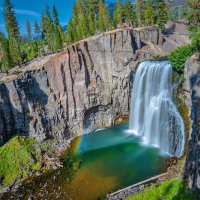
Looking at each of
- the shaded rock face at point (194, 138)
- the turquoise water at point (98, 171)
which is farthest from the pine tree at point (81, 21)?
the shaded rock face at point (194, 138)

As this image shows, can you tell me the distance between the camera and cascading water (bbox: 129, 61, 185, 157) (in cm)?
2962

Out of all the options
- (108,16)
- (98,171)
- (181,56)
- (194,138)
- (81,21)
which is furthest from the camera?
(108,16)

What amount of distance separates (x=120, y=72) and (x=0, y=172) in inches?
917

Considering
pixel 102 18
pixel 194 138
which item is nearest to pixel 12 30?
pixel 102 18

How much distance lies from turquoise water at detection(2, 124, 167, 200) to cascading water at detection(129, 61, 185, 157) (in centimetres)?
180

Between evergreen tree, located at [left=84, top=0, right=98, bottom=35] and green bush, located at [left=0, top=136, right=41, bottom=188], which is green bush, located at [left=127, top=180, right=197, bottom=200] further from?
evergreen tree, located at [left=84, top=0, right=98, bottom=35]

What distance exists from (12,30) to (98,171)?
3345cm

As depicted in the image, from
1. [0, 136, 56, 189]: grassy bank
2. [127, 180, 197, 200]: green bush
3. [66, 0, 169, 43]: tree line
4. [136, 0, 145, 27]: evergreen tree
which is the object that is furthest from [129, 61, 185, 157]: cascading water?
[136, 0, 145, 27]: evergreen tree

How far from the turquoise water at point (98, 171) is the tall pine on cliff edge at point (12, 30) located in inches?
888

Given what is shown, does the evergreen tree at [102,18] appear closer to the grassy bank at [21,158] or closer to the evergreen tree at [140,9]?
the evergreen tree at [140,9]

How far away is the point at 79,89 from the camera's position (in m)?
39.7

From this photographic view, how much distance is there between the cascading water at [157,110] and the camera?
97.2 ft

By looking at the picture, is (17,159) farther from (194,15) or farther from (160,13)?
(160,13)

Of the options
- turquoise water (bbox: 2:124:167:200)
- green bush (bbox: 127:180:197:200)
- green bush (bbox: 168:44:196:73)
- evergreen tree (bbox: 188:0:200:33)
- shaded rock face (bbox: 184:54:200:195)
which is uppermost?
evergreen tree (bbox: 188:0:200:33)
